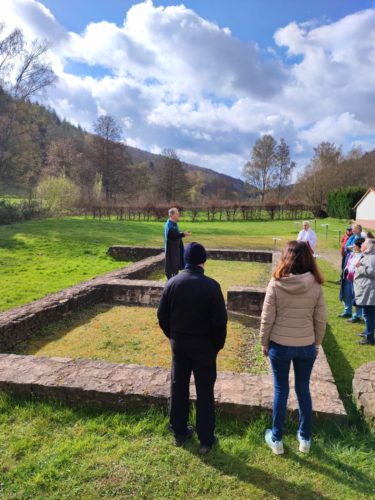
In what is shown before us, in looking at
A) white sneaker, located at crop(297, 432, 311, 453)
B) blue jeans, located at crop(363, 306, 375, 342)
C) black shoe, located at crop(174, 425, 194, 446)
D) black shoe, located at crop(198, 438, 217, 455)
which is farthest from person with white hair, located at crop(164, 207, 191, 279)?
white sneaker, located at crop(297, 432, 311, 453)

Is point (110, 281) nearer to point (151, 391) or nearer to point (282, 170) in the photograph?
point (151, 391)

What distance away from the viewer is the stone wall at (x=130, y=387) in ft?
11.3

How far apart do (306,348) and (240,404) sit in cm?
97

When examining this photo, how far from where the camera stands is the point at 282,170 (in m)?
52.0

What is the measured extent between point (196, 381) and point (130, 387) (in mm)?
983

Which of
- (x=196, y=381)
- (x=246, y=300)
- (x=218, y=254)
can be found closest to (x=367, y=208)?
(x=218, y=254)

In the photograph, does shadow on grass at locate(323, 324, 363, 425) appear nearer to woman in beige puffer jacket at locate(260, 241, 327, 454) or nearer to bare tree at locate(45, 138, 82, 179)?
woman in beige puffer jacket at locate(260, 241, 327, 454)

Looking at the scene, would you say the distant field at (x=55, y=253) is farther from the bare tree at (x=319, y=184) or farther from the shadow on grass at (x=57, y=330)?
the bare tree at (x=319, y=184)

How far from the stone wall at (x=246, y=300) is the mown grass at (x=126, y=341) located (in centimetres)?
25

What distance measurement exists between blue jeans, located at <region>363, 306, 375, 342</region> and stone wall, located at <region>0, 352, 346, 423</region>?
7.31 ft

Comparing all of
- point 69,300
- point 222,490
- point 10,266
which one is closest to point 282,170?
point 10,266

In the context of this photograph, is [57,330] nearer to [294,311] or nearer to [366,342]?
[294,311]

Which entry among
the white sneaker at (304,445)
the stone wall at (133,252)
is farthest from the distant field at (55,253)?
the white sneaker at (304,445)

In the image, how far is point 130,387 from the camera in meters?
3.67
